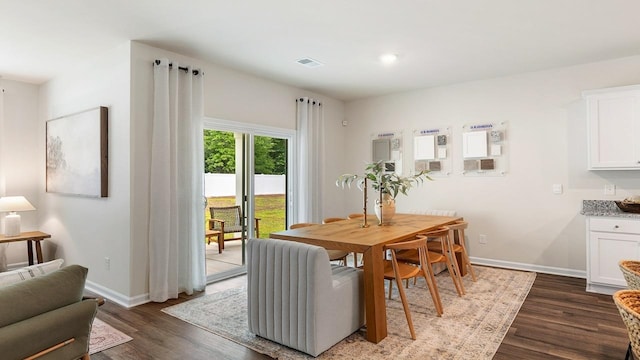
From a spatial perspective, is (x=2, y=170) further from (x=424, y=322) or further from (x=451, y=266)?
(x=451, y=266)

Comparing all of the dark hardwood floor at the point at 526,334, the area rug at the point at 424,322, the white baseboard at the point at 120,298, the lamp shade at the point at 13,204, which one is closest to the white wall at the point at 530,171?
the area rug at the point at 424,322

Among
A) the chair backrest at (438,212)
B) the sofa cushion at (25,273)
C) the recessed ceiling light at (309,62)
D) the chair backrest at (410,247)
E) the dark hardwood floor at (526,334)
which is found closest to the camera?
the sofa cushion at (25,273)

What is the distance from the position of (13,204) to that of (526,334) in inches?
227

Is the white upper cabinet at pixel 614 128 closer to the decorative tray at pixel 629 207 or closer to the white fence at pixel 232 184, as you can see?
the decorative tray at pixel 629 207

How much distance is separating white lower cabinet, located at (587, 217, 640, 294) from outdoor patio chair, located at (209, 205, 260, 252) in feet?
13.4

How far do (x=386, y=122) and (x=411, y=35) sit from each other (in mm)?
2548

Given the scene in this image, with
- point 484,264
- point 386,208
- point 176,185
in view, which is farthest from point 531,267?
point 176,185

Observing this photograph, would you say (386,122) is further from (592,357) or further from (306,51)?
(592,357)

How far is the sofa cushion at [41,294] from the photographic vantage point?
5.32 feet

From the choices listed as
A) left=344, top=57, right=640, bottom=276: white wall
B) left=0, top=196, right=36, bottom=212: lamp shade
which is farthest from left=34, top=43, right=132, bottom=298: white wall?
left=344, top=57, right=640, bottom=276: white wall

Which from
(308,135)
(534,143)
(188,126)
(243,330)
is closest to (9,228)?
(188,126)

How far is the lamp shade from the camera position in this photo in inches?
171

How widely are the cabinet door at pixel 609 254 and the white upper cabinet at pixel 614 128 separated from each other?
0.82 meters

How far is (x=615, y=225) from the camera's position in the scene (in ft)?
12.2
